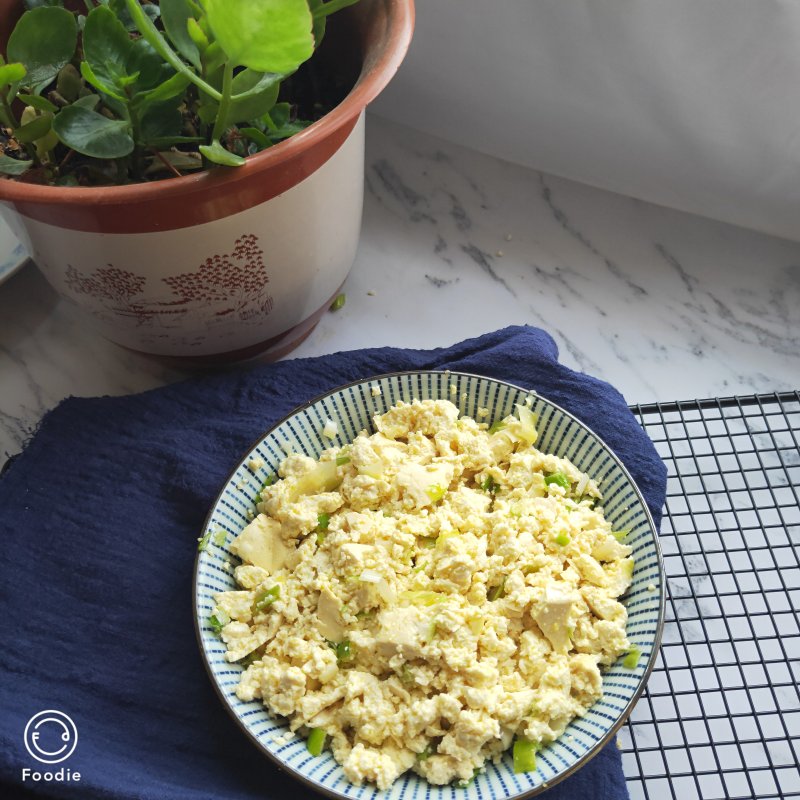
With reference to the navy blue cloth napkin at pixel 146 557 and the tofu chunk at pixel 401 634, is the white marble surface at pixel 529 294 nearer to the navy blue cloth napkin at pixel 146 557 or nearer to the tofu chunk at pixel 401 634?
the navy blue cloth napkin at pixel 146 557

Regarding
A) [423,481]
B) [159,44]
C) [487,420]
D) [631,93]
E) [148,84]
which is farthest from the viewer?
[631,93]

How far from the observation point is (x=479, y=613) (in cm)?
94

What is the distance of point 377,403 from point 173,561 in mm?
310

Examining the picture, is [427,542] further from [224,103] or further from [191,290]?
[224,103]

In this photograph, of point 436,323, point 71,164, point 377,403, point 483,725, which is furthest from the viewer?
point 436,323

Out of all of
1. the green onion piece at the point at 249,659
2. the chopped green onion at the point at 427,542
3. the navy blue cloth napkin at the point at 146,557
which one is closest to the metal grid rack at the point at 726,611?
the navy blue cloth napkin at the point at 146,557

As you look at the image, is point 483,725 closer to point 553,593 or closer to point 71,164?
point 553,593

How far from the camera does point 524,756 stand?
896 mm

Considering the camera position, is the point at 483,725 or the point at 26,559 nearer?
the point at 483,725

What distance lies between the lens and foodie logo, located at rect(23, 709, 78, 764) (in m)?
0.94

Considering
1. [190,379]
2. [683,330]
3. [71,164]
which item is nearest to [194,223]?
[71,164]

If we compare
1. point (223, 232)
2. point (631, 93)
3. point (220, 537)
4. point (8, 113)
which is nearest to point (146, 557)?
point (220, 537)

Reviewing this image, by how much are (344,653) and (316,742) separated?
9 cm

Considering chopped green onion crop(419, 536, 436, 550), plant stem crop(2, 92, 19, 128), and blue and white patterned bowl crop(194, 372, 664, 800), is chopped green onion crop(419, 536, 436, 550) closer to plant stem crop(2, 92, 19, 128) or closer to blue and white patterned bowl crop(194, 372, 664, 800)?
blue and white patterned bowl crop(194, 372, 664, 800)
